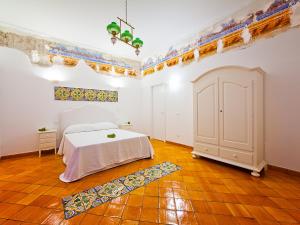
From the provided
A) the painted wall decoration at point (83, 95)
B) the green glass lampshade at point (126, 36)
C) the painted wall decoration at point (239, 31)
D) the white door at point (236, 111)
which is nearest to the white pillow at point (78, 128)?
the painted wall decoration at point (83, 95)

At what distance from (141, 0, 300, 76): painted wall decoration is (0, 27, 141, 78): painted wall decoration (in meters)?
1.92

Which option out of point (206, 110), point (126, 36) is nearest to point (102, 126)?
point (126, 36)

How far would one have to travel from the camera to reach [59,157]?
3311 millimetres

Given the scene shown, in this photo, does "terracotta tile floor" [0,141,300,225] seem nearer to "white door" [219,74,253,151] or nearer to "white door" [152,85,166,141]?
"white door" [219,74,253,151]

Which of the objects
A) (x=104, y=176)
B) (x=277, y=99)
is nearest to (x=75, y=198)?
(x=104, y=176)

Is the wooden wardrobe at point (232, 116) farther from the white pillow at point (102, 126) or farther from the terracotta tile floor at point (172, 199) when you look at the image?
the white pillow at point (102, 126)

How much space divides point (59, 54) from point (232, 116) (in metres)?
4.55

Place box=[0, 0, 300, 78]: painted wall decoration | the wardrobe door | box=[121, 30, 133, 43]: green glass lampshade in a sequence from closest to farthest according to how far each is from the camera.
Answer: box=[121, 30, 133, 43]: green glass lampshade
box=[0, 0, 300, 78]: painted wall decoration
the wardrobe door

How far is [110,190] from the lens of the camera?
1.95 metres

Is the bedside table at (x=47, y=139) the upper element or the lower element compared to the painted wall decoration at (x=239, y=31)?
lower

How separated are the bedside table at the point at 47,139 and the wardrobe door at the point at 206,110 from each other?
3.44 meters

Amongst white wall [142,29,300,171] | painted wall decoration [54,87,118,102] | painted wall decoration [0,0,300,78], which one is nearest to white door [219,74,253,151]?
white wall [142,29,300,171]

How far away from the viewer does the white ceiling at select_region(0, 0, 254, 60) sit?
8.55 ft

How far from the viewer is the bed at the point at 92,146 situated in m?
2.29
